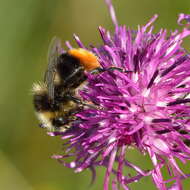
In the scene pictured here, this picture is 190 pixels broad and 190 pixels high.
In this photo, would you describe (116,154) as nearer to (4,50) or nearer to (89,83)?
(89,83)

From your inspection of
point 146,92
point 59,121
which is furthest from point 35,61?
point 146,92

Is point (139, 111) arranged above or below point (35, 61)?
below

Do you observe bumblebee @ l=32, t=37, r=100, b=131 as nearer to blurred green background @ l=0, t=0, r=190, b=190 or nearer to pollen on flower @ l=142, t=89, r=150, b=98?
pollen on flower @ l=142, t=89, r=150, b=98

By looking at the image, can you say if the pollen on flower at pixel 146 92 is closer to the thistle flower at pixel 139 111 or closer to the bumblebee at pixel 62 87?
the thistle flower at pixel 139 111

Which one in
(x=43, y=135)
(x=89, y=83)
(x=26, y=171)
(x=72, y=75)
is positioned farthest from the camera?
(x=43, y=135)

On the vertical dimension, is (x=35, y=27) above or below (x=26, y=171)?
above

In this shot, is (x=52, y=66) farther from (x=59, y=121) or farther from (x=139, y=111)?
(x=139, y=111)

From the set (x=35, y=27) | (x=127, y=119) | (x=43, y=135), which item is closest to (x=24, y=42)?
(x=35, y=27)
